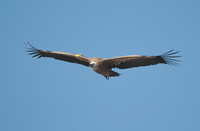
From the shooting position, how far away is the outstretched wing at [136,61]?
12062mm

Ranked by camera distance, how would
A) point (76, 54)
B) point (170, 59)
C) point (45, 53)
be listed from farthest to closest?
point (45, 53), point (76, 54), point (170, 59)

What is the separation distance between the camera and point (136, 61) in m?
12.7

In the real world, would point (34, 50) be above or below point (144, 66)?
above

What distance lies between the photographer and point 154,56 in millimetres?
12289

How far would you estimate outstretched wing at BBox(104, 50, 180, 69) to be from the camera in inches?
475

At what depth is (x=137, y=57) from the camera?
12.4m

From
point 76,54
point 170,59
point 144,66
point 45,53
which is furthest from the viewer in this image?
point 45,53

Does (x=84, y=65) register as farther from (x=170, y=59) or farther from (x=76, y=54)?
(x=170, y=59)

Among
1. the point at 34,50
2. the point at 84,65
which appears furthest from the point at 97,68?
Result: the point at 34,50

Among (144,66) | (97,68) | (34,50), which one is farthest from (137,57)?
(34,50)

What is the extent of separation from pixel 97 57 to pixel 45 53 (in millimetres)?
2937

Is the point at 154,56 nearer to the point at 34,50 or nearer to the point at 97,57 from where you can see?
the point at 97,57

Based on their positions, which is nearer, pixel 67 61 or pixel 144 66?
pixel 144 66

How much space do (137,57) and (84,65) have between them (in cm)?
275
